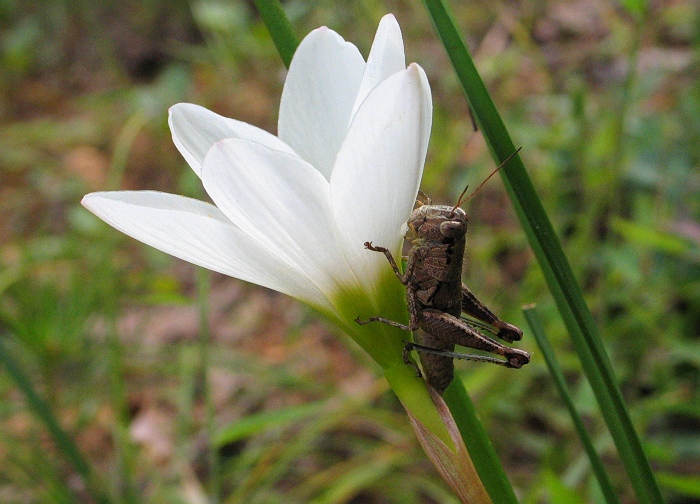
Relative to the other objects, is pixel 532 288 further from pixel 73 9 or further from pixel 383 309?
pixel 73 9

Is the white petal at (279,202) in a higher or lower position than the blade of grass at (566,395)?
higher

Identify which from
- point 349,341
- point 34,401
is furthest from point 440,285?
point 349,341

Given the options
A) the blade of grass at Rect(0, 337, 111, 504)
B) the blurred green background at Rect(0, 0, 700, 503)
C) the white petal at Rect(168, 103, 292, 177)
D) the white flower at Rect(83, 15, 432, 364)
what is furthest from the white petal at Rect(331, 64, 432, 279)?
the blurred green background at Rect(0, 0, 700, 503)

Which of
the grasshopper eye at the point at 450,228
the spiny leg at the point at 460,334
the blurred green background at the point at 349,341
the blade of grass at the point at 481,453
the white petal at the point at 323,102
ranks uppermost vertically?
the white petal at the point at 323,102

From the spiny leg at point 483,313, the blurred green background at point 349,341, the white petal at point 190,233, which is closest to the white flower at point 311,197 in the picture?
the white petal at point 190,233

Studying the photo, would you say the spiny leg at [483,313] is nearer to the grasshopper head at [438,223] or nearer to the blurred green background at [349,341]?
the grasshopper head at [438,223]

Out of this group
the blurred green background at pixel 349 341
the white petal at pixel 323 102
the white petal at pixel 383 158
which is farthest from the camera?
the blurred green background at pixel 349 341

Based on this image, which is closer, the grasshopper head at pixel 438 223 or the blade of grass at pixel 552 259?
the blade of grass at pixel 552 259
